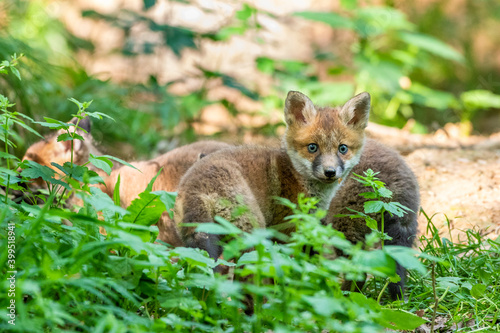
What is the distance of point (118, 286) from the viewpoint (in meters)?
2.31

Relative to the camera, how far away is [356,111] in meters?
4.08

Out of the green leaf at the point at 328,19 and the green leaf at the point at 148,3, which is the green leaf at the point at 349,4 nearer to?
the green leaf at the point at 328,19

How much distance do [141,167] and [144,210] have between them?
2.05 metres

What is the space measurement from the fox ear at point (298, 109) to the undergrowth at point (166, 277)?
132cm

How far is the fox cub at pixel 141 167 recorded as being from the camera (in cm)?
446

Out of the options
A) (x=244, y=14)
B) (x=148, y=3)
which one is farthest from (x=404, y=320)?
(x=148, y=3)

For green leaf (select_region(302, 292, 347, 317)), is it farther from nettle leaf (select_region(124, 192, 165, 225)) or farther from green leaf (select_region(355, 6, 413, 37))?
green leaf (select_region(355, 6, 413, 37))

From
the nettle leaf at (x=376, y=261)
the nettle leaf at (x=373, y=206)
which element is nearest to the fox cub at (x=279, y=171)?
the nettle leaf at (x=373, y=206)

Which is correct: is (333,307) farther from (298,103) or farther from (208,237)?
(298,103)

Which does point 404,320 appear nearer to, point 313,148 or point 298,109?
point 313,148

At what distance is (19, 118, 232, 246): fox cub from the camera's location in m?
4.46

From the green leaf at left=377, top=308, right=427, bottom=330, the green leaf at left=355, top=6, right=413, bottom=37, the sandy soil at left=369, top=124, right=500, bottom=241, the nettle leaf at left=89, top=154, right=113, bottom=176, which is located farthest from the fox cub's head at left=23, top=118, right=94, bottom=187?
the green leaf at left=355, top=6, right=413, bottom=37

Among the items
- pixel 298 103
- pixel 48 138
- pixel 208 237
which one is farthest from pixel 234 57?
pixel 208 237

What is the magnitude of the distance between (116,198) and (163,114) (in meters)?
4.62
